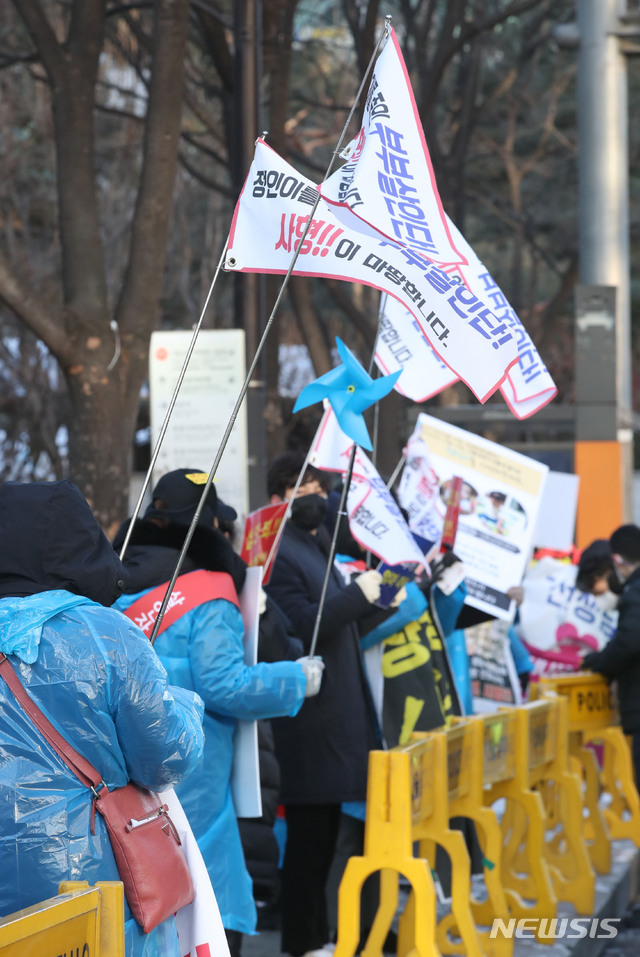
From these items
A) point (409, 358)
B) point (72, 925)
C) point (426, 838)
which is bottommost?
point (426, 838)

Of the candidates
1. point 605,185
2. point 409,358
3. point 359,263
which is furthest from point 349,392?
point 605,185

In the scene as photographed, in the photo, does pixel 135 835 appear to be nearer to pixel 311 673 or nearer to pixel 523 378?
pixel 311 673

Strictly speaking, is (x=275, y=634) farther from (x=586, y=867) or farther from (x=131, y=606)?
(x=586, y=867)

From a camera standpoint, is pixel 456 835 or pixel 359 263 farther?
pixel 456 835

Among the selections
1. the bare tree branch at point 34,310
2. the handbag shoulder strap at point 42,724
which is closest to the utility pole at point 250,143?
the bare tree branch at point 34,310

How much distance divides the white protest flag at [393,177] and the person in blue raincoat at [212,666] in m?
0.98

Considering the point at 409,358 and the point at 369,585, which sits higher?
the point at 409,358

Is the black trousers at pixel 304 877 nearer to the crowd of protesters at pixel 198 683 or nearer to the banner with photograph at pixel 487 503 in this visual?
the crowd of protesters at pixel 198 683

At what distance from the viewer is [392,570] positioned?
5.05 meters

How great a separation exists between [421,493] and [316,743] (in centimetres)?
129

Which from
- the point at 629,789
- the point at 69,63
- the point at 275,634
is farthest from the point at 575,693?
the point at 69,63

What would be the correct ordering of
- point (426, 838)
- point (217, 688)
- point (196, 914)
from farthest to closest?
point (426, 838) → point (217, 688) → point (196, 914)

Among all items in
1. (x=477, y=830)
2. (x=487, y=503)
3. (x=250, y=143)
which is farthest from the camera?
(x=250, y=143)

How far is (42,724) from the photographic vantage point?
8.93 feet
